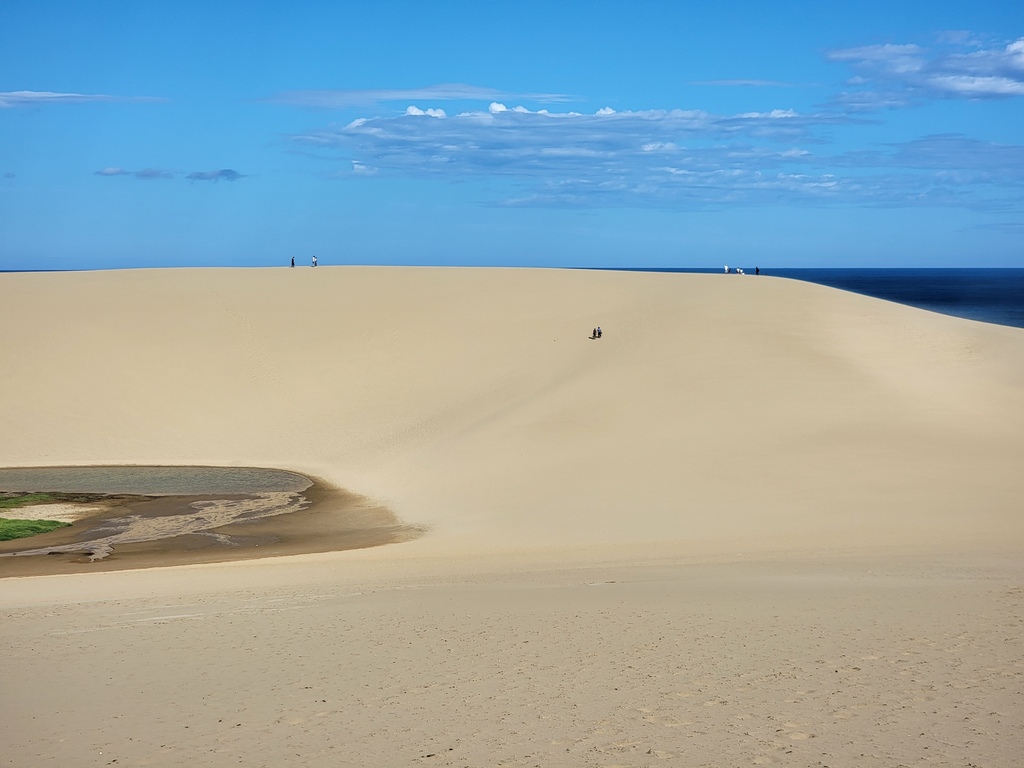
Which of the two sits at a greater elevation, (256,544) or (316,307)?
(316,307)

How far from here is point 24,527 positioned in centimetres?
1909

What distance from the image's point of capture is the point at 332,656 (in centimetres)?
988

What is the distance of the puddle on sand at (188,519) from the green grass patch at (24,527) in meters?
0.27

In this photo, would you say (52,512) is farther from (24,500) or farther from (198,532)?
(198,532)

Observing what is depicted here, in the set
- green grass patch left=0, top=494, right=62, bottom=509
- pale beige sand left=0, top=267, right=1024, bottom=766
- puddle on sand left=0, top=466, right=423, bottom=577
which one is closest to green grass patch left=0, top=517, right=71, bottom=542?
puddle on sand left=0, top=466, right=423, bottom=577

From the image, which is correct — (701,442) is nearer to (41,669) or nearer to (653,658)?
(653,658)

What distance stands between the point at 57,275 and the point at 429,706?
4450 centimetres

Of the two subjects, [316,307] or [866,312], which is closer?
[866,312]

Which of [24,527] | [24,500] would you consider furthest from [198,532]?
[24,500]

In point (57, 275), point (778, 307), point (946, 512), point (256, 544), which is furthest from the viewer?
point (57, 275)

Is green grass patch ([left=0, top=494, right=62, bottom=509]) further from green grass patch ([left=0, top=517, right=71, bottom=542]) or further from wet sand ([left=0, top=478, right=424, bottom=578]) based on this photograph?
green grass patch ([left=0, top=517, right=71, bottom=542])

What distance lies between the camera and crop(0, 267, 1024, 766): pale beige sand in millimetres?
8062

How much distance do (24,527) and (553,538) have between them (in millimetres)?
10528

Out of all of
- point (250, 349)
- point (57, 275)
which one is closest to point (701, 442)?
point (250, 349)
